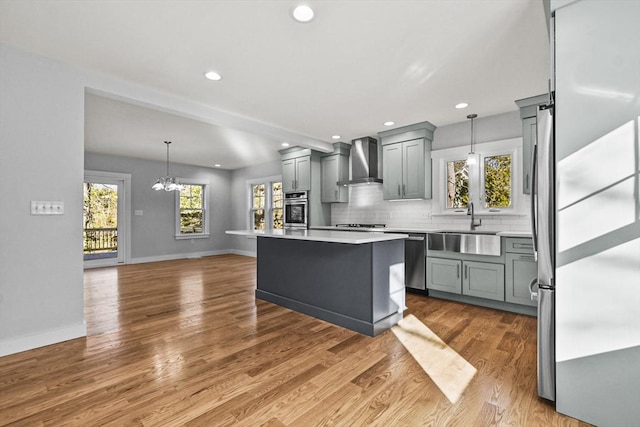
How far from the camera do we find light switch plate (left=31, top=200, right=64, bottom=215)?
8.61 feet

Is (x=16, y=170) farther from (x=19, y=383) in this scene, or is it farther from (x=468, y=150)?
(x=468, y=150)

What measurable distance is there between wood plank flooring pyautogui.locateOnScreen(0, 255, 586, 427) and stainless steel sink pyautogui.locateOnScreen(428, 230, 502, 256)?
0.72 metres

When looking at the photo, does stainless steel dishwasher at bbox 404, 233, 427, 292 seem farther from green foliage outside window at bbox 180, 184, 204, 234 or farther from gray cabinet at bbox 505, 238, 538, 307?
green foliage outside window at bbox 180, 184, 204, 234

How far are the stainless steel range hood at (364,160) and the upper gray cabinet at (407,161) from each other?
0.35 meters

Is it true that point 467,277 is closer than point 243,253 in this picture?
Yes

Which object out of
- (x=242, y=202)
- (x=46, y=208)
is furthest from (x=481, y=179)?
(x=242, y=202)

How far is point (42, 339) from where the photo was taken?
8.62 ft

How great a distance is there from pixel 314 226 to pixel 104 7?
14.7 feet

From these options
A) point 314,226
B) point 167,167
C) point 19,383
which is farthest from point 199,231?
point 19,383

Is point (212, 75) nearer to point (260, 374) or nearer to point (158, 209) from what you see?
point (260, 374)

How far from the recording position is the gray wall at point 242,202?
27.1 ft

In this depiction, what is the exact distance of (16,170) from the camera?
2.55 metres

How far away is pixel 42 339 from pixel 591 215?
13.4 feet

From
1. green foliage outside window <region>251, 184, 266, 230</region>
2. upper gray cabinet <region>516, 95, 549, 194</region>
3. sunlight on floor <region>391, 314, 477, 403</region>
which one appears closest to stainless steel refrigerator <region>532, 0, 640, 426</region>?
sunlight on floor <region>391, 314, 477, 403</region>
